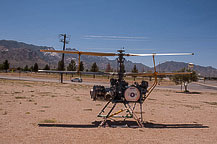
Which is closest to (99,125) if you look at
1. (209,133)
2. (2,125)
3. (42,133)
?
(42,133)

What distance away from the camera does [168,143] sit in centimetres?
835

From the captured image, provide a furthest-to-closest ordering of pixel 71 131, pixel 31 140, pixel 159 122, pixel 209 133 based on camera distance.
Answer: pixel 159 122
pixel 209 133
pixel 71 131
pixel 31 140

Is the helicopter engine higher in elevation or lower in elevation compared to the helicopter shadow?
higher

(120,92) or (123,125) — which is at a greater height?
(120,92)

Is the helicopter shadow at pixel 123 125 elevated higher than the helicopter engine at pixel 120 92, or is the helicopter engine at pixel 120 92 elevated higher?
the helicopter engine at pixel 120 92

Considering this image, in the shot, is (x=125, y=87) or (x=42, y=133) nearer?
(x=42, y=133)

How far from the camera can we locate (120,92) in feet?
36.5

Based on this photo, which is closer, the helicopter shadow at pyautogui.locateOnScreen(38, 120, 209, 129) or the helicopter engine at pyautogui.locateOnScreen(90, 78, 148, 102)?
the helicopter shadow at pyautogui.locateOnScreen(38, 120, 209, 129)

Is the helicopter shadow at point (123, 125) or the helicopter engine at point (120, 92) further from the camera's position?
the helicopter engine at point (120, 92)

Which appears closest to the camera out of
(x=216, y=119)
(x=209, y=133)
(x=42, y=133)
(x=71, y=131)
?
(x=42, y=133)

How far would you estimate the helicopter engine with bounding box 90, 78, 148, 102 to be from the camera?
10992 millimetres

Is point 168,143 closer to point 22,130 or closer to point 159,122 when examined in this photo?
point 159,122

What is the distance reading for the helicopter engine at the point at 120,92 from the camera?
1099cm

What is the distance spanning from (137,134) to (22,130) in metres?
5.80
